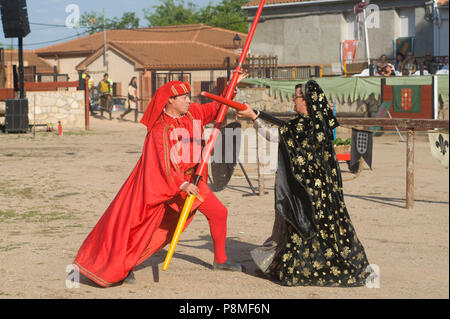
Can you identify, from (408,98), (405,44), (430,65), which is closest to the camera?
(408,98)

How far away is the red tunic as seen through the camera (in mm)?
5539

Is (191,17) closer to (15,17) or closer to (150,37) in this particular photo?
(150,37)

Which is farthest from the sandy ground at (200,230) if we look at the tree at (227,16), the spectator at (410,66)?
the tree at (227,16)

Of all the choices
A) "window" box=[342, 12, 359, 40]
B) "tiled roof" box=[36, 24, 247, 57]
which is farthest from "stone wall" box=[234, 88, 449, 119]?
"tiled roof" box=[36, 24, 247, 57]

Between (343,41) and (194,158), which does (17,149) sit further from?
(343,41)

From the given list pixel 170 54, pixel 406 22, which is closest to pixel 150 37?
pixel 170 54

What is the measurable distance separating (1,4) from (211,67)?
20.5 m

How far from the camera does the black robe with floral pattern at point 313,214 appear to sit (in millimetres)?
5484

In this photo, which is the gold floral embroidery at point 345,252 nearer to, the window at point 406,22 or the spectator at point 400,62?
the spectator at point 400,62

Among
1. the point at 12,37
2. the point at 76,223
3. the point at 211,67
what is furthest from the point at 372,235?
the point at 211,67

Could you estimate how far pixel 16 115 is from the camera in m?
20.0

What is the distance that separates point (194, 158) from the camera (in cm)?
581

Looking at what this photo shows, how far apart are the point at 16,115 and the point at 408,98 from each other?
10441 millimetres

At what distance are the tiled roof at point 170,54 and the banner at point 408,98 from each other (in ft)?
69.1
